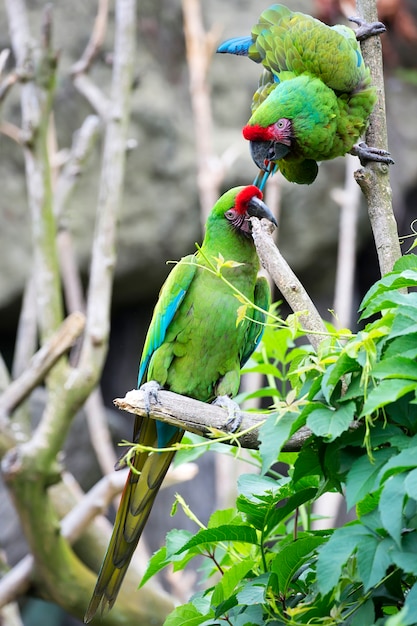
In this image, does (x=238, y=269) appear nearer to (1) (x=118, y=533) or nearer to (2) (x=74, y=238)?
(1) (x=118, y=533)

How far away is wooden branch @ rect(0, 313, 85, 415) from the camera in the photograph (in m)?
2.37

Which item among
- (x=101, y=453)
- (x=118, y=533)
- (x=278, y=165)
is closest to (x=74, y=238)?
(x=101, y=453)

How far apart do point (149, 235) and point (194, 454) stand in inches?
131

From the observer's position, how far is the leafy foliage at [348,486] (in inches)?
28.7

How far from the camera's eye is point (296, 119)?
5.88ft

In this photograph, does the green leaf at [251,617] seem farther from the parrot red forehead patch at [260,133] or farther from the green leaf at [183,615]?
the parrot red forehead patch at [260,133]

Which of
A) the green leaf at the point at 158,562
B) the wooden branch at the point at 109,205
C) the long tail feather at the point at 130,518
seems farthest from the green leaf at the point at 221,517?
the wooden branch at the point at 109,205

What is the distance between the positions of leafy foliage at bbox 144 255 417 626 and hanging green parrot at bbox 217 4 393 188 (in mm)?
948

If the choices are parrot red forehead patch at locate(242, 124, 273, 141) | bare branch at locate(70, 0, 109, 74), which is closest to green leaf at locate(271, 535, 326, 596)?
parrot red forehead patch at locate(242, 124, 273, 141)

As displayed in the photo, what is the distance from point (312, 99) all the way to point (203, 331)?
2.03 ft

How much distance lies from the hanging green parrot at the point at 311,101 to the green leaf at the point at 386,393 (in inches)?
45.3

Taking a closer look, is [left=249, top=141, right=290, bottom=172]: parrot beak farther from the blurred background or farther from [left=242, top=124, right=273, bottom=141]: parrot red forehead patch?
the blurred background

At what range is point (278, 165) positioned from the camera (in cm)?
196

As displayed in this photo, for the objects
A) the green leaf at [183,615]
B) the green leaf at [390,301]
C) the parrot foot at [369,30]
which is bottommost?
the green leaf at [183,615]
